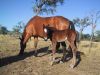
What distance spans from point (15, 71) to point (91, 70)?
3750 mm

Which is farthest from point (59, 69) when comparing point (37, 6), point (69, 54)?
point (37, 6)

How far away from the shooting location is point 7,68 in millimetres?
10820

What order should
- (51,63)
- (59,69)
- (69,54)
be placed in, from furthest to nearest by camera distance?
(69,54) → (51,63) → (59,69)

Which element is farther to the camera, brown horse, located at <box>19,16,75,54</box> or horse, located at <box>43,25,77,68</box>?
brown horse, located at <box>19,16,75,54</box>

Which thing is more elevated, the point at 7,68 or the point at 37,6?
the point at 37,6

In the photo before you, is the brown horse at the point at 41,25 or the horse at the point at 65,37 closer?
the horse at the point at 65,37

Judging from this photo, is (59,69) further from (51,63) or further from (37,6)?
(37,6)

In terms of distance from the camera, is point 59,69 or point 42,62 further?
point 42,62

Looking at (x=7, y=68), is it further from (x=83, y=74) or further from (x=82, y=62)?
(x=82, y=62)

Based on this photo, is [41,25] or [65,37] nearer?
[65,37]

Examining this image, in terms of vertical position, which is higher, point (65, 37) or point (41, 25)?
point (41, 25)

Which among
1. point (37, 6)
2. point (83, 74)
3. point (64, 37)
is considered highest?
point (37, 6)

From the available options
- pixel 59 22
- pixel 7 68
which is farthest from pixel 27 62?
pixel 59 22

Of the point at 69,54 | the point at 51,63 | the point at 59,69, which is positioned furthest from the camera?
the point at 69,54
